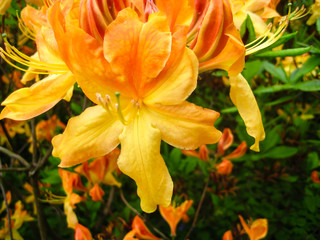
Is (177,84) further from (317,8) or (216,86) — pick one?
(216,86)

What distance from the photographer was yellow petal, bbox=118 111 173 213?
697 millimetres

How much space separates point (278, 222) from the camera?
1967 mm

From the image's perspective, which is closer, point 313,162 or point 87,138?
point 87,138

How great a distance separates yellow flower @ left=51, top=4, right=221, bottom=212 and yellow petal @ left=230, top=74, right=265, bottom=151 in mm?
90

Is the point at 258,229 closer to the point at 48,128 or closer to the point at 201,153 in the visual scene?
the point at 201,153

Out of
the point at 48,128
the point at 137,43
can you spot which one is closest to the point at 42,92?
the point at 137,43

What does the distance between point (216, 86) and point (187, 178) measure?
898mm

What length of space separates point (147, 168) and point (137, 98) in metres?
0.16

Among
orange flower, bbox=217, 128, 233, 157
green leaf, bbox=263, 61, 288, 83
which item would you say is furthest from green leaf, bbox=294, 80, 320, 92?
orange flower, bbox=217, 128, 233, 157

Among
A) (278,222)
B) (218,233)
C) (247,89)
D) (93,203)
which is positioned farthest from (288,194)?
(247,89)

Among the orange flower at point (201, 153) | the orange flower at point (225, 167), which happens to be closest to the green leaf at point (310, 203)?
the orange flower at point (225, 167)

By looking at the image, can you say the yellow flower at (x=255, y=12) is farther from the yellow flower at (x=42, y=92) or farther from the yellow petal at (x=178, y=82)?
the yellow flower at (x=42, y=92)

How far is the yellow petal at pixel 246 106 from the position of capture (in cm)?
73

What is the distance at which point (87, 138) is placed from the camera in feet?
2.34
